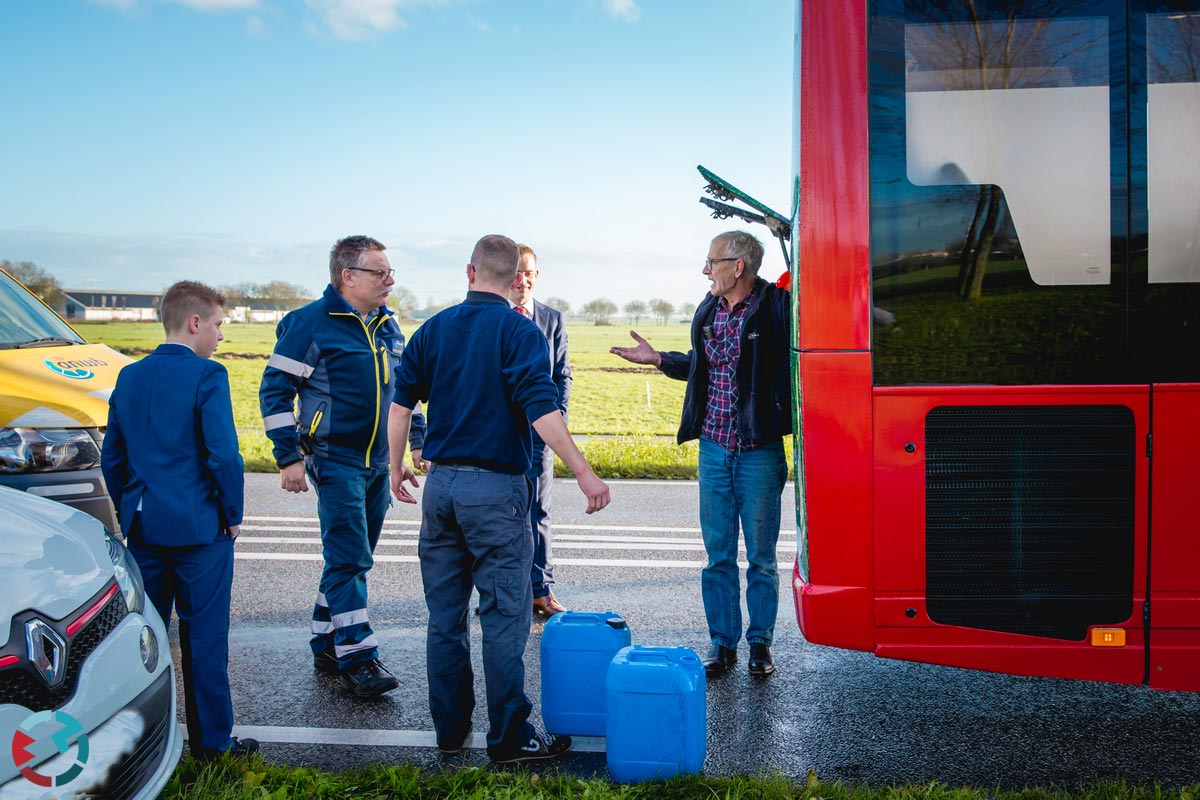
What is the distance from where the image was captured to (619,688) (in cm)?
367

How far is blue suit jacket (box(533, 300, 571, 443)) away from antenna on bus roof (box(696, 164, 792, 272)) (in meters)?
1.26

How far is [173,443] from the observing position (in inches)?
146

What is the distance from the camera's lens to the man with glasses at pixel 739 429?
493 cm

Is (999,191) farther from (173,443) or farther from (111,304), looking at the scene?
(111,304)

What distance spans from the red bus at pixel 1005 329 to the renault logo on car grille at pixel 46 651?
2.56 m

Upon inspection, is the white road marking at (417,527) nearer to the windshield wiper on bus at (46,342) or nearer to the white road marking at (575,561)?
the white road marking at (575,561)

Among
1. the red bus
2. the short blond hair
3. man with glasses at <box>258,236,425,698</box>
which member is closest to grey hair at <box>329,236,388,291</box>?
man with glasses at <box>258,236,425,698</box>

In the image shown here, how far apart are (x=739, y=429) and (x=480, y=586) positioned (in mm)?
1675

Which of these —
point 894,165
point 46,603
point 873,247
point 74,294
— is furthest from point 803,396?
point 74,294

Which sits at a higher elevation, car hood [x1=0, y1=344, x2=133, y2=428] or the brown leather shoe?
car hood [x1=0, y1=344, x2=133, y2=428]

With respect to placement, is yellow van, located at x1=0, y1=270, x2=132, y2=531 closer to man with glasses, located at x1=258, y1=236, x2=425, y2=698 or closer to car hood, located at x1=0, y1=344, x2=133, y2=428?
car hood, located at x1=0, y1=344, x2=133, y2=428

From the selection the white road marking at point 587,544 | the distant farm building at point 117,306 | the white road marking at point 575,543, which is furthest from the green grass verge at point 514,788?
the distant farm building at point 117,306

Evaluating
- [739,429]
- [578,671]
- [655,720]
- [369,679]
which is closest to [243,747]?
[369,679]

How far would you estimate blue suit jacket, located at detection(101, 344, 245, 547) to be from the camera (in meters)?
3.70
